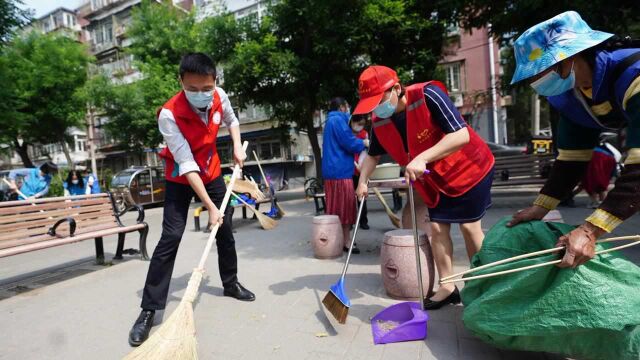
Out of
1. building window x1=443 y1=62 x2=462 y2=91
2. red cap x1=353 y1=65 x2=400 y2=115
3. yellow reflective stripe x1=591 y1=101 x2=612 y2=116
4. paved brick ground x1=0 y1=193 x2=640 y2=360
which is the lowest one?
paved brick ground x1=0 y1=193 x2=640 y2=360

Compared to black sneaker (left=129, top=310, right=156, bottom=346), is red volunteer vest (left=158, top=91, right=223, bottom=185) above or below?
above

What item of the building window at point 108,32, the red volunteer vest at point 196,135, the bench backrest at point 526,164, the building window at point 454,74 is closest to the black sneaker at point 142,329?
the red volunteer vest at point 196,135

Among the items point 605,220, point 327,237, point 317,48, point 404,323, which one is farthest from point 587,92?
point 317,48

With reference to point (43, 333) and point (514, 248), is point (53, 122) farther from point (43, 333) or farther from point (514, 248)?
point (514, 248)

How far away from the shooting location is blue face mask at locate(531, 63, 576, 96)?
1700 millimetres

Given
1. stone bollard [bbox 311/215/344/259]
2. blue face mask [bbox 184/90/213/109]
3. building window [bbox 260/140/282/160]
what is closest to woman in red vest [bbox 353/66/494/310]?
blue face mask [bbox 184/90/213/109]

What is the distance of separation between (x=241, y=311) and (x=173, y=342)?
0.91 metres

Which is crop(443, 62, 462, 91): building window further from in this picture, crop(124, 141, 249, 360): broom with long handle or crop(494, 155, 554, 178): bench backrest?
crop(124, 141, 249, 360): broom with long handle

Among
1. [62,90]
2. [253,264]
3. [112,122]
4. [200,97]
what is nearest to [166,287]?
[200,97]

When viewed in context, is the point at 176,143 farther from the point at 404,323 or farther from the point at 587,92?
the point at 587,92

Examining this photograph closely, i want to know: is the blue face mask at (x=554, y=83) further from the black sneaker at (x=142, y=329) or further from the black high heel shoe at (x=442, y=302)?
the black sneaker at (x=142, y=329)

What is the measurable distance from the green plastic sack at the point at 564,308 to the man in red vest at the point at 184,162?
179 centimetres

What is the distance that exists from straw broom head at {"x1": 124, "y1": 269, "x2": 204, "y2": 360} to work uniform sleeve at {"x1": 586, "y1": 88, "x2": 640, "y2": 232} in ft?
6.76

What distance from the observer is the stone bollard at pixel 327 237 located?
164 inches
